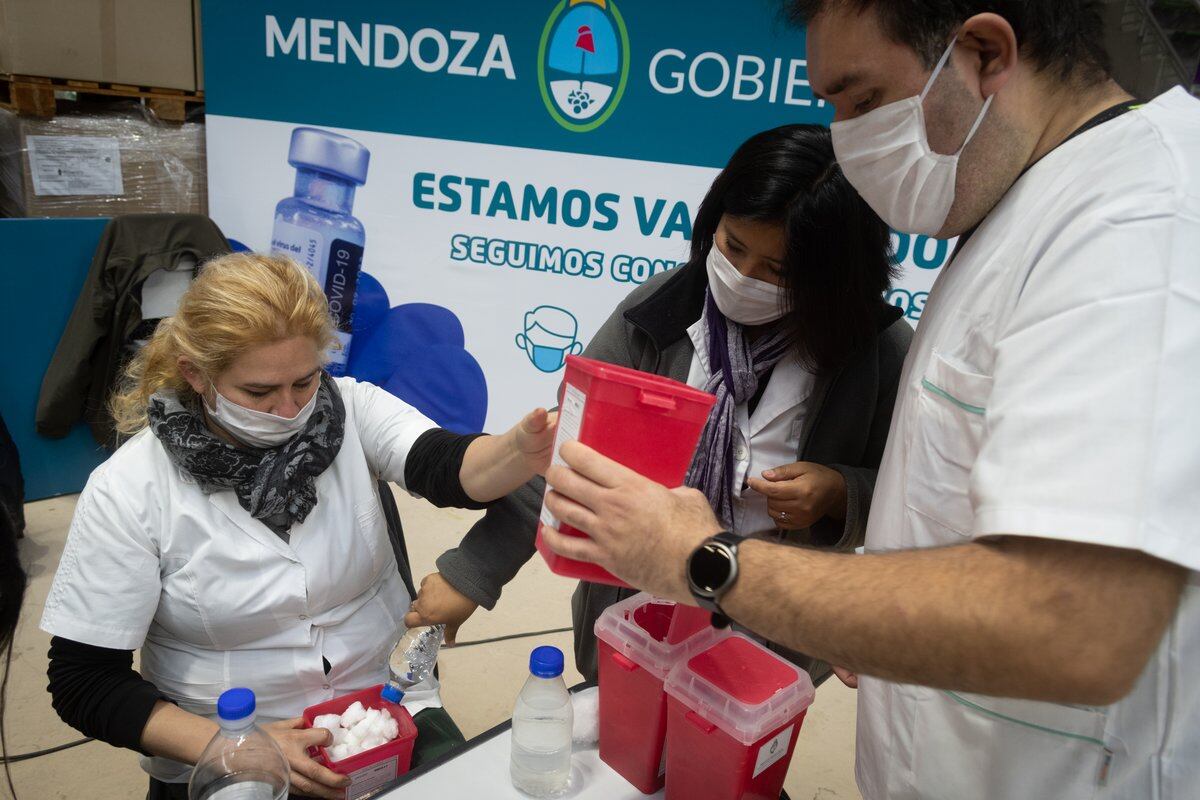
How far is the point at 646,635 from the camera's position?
1.17 m

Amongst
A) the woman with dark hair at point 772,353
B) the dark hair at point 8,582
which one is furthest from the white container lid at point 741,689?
the dark hair at point 8,582

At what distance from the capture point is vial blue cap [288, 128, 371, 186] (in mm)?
3789

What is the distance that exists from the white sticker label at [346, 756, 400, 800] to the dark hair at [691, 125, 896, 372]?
1072 mm

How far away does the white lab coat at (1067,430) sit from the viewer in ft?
2.13

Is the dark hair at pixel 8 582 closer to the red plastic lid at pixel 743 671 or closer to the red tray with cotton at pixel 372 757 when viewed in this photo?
the red tray with cotton at pixel 372 757

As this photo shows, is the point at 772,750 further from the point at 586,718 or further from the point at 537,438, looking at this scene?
the point at 537,438

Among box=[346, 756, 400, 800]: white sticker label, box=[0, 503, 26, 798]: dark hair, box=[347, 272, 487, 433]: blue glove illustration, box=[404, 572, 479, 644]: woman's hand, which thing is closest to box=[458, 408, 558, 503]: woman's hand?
box=[404, 572, 479, 644]: woman's hand

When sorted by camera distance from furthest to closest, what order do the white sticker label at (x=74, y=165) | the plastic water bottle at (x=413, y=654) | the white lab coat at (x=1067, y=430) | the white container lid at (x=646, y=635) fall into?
the white sticker label at (x=74, y=165) < the plastic water bottle at (x=413, y=654) < the white container lid at (x=646, y=635) < the white lab coat at (x=1067, y=430)

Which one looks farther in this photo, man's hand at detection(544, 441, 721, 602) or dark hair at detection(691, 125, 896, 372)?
dark hair at detection(691, 125, 896, 372)

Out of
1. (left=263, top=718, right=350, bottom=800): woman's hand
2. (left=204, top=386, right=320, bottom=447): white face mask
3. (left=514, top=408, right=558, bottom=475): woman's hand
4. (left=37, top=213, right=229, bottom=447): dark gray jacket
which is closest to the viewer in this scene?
(left=263, top=718, right=350, bottom=800): woman's hand

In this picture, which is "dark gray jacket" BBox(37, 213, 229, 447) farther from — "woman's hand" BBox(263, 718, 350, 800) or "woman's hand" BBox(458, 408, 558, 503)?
"woman's hand" BBox(263, 718, 350, 800)

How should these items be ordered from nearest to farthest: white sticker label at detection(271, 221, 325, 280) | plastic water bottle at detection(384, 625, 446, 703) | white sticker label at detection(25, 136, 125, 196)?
plastic water bottle at detection(384, 625, 446, 703) → white sticker label at detection(25, 136, 125, 196) → white sticker label at detection(271, 221, 325, 280)

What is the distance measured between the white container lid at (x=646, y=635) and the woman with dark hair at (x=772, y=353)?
320 millimetres

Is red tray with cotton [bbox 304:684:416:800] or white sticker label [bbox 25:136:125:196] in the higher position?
white sticker label [bbox 25:136:125:196]
